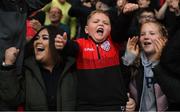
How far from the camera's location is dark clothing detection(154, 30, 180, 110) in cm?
294

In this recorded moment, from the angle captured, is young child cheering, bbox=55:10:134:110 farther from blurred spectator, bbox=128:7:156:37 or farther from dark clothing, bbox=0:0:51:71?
blurred spectator, bbox=128:7:156:37

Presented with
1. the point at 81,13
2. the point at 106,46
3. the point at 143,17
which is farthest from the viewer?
the point at 81,13

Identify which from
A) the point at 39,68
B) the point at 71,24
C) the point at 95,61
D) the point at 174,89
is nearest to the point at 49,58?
the point at 39,68

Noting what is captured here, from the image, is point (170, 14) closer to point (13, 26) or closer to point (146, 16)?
point (146, 16)

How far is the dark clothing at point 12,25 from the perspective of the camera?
3.23 metres

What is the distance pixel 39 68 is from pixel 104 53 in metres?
0.54

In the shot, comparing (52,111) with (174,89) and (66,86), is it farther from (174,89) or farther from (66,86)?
(174,89)

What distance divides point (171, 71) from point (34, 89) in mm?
1043

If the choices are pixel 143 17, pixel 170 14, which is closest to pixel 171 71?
pixel 170 14

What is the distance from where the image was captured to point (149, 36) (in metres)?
3.39

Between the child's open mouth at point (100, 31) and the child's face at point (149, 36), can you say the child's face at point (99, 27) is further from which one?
the child's face at point (149, 36)

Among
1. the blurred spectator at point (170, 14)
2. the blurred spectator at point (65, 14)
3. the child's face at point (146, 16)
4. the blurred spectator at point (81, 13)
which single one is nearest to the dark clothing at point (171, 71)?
the blurred spectator at point (170, 14)

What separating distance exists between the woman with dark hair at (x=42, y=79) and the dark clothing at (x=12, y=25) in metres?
0.10

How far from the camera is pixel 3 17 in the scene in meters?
3.25
